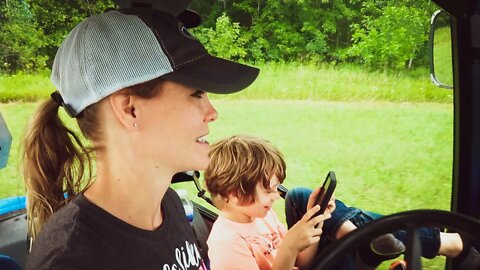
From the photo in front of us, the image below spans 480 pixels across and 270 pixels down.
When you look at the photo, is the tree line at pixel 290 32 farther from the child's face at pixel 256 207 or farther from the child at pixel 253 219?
the child's face at pixel 256 207

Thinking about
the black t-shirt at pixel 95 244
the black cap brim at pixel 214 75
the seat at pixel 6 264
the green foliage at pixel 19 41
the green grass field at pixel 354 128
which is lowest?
the green grass field at pixel 354 128

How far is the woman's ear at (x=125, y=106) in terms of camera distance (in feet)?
3.20

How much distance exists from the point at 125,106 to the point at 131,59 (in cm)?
9

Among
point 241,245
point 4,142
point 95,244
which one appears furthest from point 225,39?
point 95,244

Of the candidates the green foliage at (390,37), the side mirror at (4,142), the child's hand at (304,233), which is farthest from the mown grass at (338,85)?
the side mirror at (4,142)

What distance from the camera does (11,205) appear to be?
165 centimetres

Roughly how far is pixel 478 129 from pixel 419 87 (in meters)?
1.01

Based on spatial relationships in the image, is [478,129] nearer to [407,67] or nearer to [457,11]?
[457,11]

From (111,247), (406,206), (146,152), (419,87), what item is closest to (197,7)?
(146,152)

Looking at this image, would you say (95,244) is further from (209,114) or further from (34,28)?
(34,28)

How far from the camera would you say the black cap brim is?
99 cm

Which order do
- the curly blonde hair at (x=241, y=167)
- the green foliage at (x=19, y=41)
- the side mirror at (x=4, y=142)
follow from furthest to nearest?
the green foliage at (x=19, y=41) → the curly blonde hair at (x=241, y=167) → the side mirror at (x=4, y=142)

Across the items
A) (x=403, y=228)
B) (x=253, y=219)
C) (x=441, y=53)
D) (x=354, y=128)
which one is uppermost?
(x=441, y=53)

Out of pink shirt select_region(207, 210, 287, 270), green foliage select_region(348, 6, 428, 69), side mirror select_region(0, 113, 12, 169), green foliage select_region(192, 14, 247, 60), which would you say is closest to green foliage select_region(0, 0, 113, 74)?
side mirror select_region(0, 113, 12, 169)
